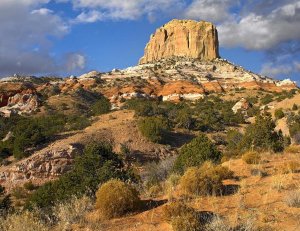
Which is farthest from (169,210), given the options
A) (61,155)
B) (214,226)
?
(61,155)

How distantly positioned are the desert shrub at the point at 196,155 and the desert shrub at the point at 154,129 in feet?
61.6

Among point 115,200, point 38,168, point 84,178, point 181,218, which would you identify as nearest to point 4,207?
point 84,178

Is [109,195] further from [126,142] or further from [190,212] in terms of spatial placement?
[126,142]

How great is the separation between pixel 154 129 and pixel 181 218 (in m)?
32.3

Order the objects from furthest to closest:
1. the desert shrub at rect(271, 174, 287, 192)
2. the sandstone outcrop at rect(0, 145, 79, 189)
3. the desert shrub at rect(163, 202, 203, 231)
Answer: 1. the sandstone outcrop at rect(0, 145, 79, 189)
2. the desert shrub at rect(271, 174, 287, 192)
3. the desert shrub at rect(163, 202, 203, 231)

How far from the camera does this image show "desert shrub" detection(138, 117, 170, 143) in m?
40.6

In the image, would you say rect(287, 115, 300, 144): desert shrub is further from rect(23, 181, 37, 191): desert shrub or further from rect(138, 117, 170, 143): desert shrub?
rect(23, 181, 37, 191): desert shrub

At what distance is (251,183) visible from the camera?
12.8 meters

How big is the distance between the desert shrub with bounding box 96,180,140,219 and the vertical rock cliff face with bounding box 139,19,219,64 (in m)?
115

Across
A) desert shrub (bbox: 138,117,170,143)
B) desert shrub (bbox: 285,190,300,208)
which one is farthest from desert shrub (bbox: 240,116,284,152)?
desert shrub (bbox: 138,117,170,143)

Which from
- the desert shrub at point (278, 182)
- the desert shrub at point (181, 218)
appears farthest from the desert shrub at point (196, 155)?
the desert shrub at point (181, 218)

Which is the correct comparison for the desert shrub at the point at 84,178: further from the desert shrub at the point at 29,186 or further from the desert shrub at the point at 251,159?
the desert shrub at the point at 29,186

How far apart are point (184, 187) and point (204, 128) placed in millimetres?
36585

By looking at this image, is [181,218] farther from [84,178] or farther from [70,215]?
[84,178]
